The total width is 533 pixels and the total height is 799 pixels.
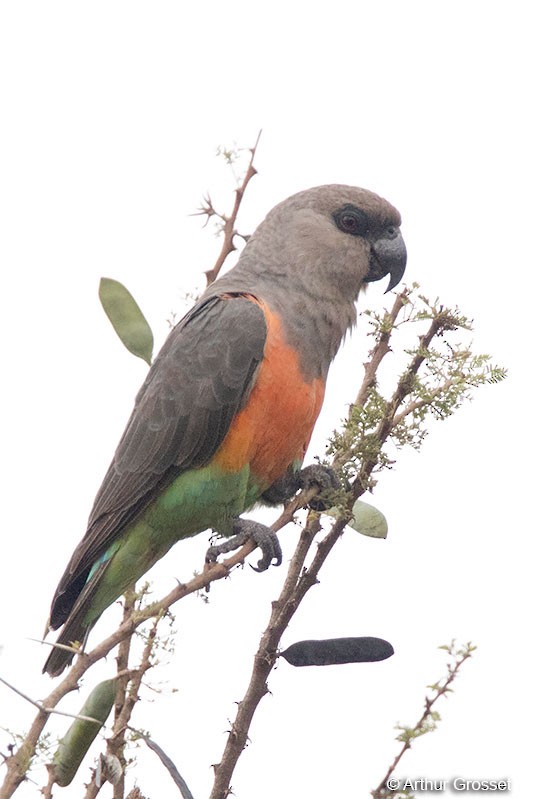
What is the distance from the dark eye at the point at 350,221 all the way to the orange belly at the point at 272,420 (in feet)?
2.90

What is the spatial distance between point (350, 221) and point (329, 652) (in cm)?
273

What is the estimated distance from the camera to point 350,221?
4902mm

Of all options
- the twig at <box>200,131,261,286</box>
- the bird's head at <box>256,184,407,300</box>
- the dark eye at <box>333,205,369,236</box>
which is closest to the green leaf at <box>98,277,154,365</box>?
the twig at <box>200,131,261,286</box>

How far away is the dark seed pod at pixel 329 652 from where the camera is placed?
2643 millimetres

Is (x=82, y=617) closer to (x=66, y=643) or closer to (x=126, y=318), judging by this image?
(x=66, y=643)

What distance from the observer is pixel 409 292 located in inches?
127

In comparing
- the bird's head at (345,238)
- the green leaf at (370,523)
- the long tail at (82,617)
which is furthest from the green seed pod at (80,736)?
the bird's head at (345,238)

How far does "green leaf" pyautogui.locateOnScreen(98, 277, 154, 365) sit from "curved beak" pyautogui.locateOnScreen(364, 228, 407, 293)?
1.81 meters

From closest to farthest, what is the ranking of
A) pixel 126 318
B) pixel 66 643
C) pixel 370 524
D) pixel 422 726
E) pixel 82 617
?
pixel 422 726 < pixel 370 524 < pixel 126 318 < pixel 66 643 < pixel 82 617

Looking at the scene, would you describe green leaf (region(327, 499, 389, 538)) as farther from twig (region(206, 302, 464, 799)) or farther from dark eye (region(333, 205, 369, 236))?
dark eye (region(333, 205, 369, 236))

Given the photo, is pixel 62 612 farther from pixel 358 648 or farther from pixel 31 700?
pixel 31 700

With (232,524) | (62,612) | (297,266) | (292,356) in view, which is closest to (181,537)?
(232,524)

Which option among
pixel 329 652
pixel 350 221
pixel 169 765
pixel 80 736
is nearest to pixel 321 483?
pixel 329 652

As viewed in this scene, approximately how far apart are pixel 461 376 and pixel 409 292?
0.40 metres
